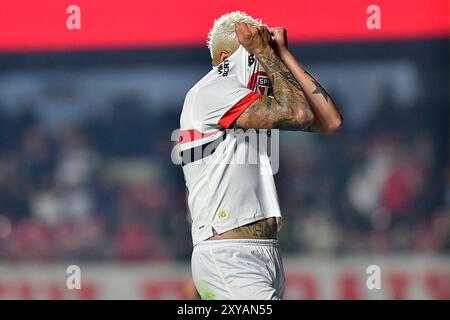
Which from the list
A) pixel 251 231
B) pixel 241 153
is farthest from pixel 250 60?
pixel 251 231

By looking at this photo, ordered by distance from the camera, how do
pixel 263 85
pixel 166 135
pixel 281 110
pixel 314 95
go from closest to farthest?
pixel 281 110 < pixel 314 95 < pixel 263 85 < pixel 166 135

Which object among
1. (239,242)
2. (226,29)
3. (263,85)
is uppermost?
(226,29)

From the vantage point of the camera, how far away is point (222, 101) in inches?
176

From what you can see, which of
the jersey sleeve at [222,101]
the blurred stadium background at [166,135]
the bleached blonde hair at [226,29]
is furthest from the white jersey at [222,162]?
A: the blurred stadium background at [166,135]

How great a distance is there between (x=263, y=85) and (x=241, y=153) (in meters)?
0.41

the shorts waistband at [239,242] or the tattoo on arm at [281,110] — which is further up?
the tattoo on arm at [281,110]

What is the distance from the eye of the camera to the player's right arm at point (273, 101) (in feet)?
14.4

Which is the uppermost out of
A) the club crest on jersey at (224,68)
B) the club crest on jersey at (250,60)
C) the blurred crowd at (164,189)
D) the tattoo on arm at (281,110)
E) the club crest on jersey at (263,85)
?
the club crest on jersey at (250,60)

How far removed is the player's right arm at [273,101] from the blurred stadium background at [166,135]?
530cm

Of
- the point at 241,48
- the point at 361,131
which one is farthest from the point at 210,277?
the point at 361,131

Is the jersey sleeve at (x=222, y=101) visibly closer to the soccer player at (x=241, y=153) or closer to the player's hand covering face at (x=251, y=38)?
the soccer player at (x=241, y=153)

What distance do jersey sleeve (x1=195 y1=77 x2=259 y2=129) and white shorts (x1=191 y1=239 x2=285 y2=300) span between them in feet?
1.96

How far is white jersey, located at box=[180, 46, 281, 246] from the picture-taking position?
14.8 ft

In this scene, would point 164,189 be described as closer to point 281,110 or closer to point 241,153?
point 241,153
